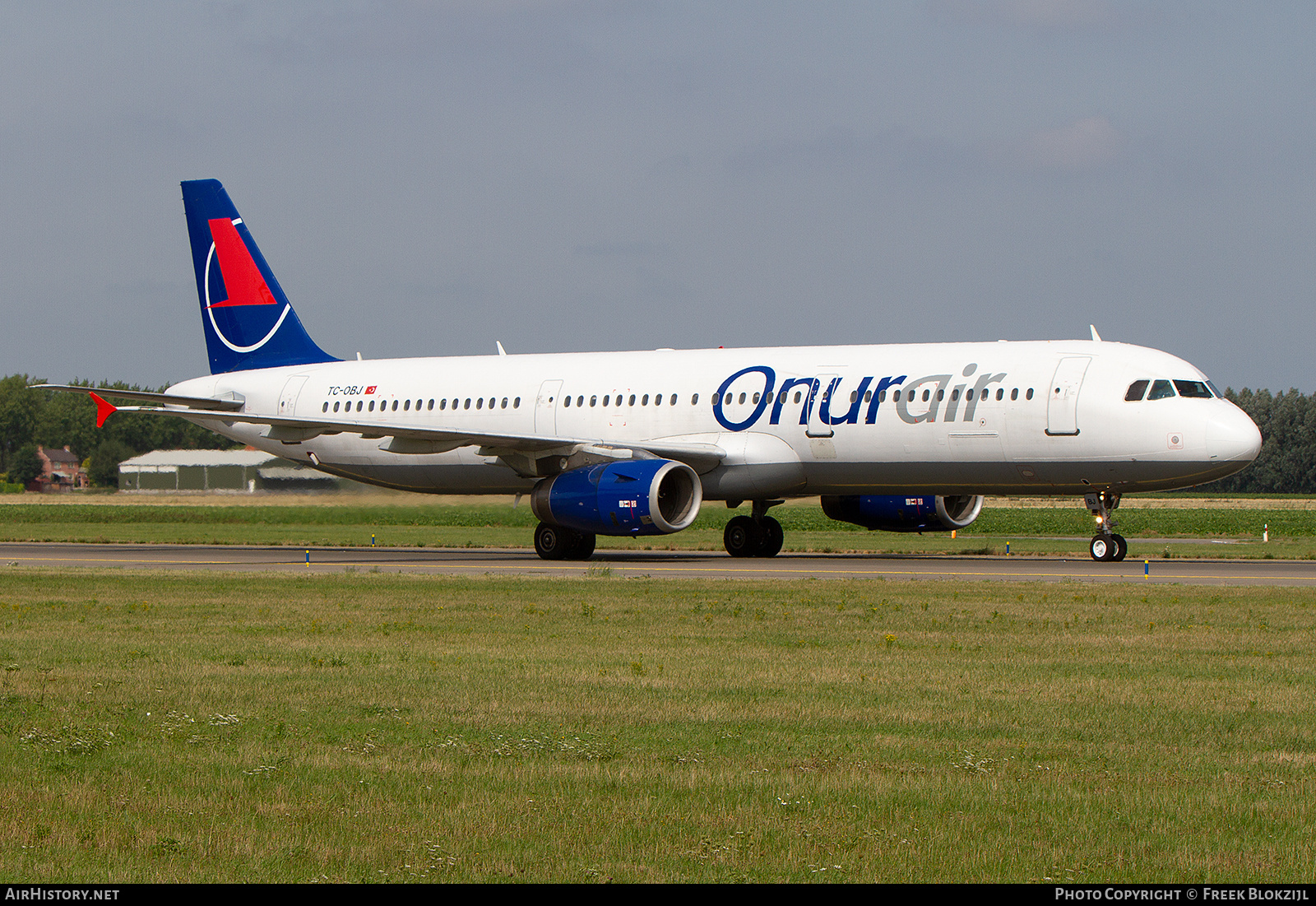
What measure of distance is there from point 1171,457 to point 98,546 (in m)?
24.8

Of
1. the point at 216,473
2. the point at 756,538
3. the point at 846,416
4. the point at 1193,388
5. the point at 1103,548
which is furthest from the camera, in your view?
the point at 216,473

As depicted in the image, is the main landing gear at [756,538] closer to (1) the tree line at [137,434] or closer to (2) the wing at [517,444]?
(2) the wing at [517,444]

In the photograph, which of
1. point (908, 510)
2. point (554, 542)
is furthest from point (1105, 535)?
point (554, 542)

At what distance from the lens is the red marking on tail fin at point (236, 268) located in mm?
37000

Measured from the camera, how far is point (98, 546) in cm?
3619

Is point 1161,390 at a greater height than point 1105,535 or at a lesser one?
greater

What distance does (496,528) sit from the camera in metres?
49.8

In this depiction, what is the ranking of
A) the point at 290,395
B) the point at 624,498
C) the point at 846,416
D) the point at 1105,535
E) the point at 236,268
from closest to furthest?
the point at 624,498 < the point at 1105,535 < the point at 846,416 < the point at 290,395 < the point at 236,268

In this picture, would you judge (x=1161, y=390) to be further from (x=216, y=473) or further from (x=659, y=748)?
(x=216, y=473)

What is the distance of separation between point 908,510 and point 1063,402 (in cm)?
606

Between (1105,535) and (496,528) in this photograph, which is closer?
(1105,535)

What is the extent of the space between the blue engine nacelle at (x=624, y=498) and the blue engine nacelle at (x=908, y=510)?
4.81 m

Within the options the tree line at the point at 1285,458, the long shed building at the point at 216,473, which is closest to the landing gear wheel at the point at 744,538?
the long shed building at the point at 216,473

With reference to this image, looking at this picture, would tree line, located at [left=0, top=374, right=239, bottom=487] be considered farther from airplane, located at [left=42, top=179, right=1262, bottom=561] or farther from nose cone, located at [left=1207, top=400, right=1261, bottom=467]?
nose cone, located at [left=1207, top=400, right=1261, bottom=467]
